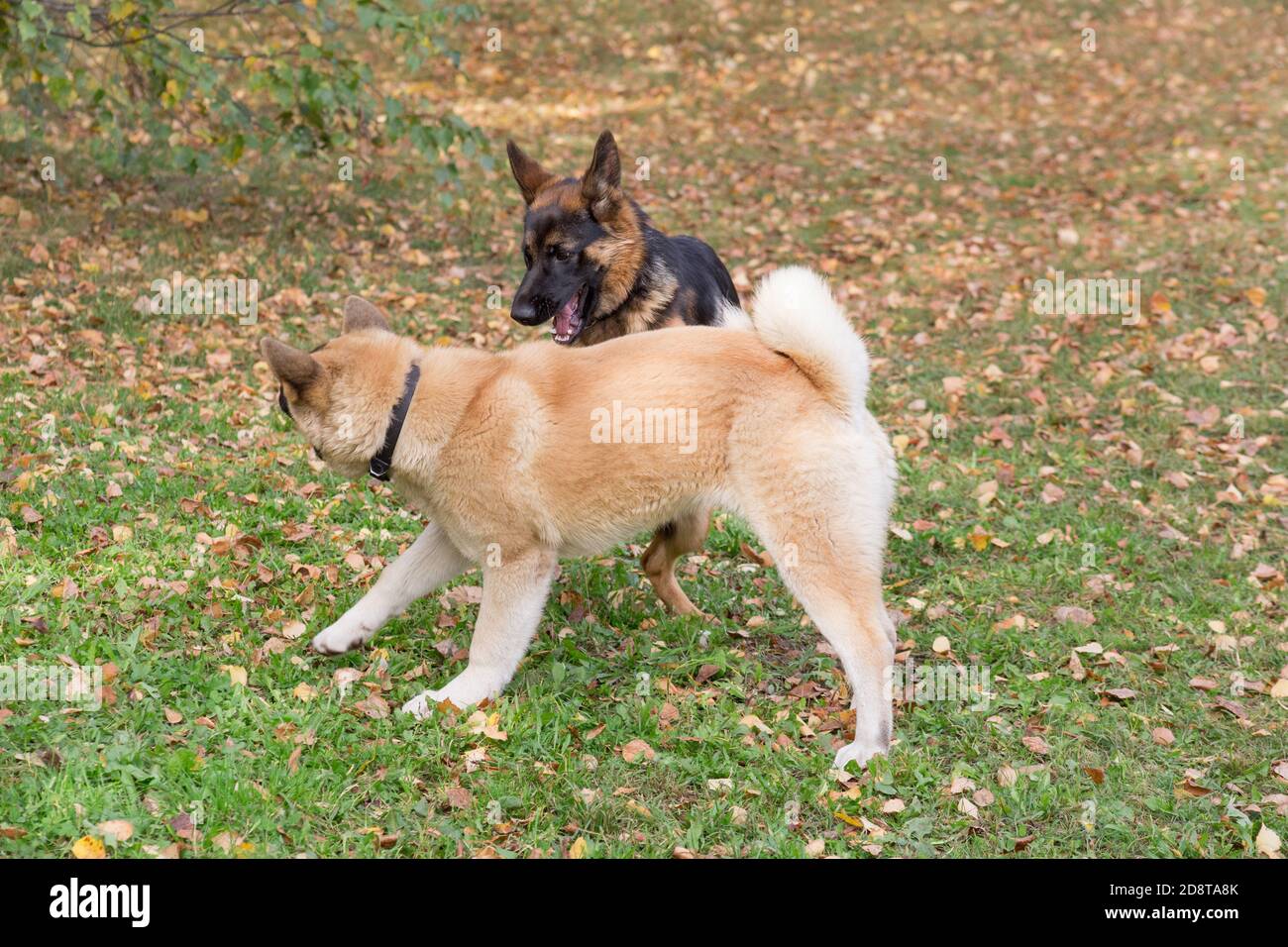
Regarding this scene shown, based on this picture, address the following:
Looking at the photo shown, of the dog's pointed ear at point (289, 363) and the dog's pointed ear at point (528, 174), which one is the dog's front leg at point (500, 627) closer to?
the dog's pointed ear at point (289, 363)

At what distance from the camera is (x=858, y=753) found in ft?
14.9

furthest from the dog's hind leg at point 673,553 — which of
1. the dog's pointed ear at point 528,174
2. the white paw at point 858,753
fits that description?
the dog's pointed ear at point 528,174

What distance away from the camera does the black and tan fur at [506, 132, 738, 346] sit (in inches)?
251

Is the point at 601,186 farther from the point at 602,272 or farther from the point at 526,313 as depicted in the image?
the point at 526,313

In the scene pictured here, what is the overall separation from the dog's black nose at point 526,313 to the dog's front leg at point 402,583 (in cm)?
169

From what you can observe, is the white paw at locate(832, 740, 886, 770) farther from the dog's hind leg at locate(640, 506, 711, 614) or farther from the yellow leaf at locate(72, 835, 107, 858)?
the yellow leaf at locate(72, 835, 107, 858)

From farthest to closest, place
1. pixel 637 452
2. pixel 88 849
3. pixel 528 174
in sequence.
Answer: pixel 528 174, pixel 637 452, pixel 88 849

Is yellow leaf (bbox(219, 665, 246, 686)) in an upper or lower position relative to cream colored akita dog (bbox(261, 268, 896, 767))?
lower

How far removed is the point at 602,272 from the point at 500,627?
243 cm

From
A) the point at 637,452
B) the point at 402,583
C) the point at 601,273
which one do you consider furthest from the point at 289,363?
the point at 601,273

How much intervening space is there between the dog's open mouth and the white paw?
2.80 meters

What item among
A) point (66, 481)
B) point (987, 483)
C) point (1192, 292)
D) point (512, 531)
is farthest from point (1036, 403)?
point (66, 481)

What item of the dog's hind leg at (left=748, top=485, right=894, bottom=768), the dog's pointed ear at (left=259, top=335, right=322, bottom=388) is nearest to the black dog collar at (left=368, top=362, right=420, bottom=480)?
the dog's pointed ear at (left=259, top=335, right=322, bottom=388)

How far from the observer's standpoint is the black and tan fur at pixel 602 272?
21.0 feet
